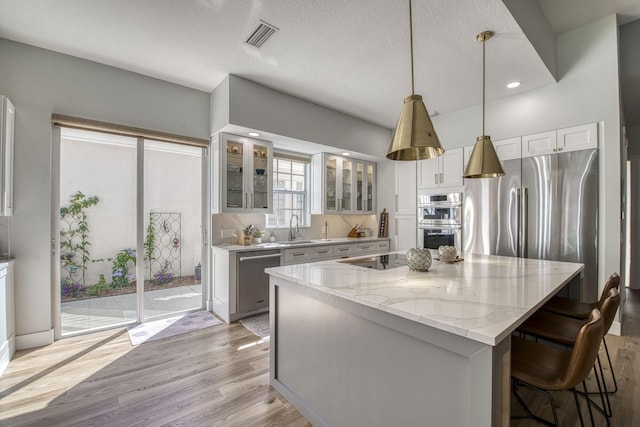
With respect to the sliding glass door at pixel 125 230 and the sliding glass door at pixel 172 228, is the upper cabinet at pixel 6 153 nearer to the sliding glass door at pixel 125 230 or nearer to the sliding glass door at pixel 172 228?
the sliding glass door at pixel 125 230

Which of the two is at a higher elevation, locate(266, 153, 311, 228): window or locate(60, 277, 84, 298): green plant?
locate(266, 153, 311, 228): window

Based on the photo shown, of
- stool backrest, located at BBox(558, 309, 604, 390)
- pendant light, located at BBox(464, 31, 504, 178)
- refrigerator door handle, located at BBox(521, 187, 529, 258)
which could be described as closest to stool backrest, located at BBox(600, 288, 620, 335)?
stool backrest, located at BBox(558, 309, 604, 390)

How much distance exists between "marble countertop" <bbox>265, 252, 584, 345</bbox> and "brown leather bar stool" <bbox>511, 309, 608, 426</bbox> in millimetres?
198

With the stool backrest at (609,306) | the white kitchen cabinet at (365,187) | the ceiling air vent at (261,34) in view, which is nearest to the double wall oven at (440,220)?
the white kitchen cabinet at (365,187)

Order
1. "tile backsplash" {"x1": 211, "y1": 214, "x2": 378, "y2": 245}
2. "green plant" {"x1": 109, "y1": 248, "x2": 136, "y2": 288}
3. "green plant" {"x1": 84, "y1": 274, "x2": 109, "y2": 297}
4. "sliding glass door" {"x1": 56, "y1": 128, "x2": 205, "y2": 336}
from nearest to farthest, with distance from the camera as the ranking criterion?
"sliding glass door" {"x1": 56, "y1": 128, "x2": 205, "y2": 336}, "green plant" {"x1": 84, "y1": 274, "x2": 109, "y2": 297}, "green plant" {"x1": 109, "y1": 248, "x2": 136, "y2": 288}, "tile backsplash" {"x1": 211, "y1": 214, "x2": 378, "y2": 245}

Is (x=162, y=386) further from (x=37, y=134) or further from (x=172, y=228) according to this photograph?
(x=37, y=134)

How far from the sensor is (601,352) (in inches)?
104

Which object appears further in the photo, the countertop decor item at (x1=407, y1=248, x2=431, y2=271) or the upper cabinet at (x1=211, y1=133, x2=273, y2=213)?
the upper cabinet at (x1=211, y1=133, x2=273, y2=213)

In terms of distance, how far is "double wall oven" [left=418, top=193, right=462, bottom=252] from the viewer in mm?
4137

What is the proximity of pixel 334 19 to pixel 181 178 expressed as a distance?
2607 millimetres

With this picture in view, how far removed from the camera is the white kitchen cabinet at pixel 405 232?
15.6ft

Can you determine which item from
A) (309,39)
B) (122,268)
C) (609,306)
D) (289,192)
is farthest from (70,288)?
(609,306)

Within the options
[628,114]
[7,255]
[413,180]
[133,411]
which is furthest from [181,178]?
[628,114]

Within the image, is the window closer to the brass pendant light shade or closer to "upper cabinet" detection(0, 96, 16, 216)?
"upper cabinet" detection(0, 96, 16, 216)
